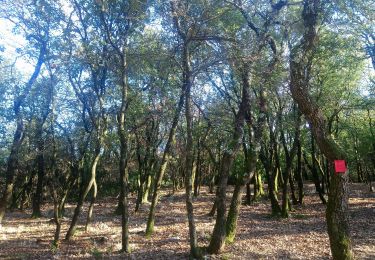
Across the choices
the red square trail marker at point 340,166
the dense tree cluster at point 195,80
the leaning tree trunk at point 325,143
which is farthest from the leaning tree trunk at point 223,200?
the red square trail marker at point 340,166

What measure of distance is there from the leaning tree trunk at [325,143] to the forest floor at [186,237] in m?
2.74

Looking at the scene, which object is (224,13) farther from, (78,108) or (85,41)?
(78,108)

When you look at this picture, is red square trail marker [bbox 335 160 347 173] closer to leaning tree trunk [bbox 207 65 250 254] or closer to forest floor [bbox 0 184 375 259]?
leaning tree trunk [bbox 207 65 250 254]

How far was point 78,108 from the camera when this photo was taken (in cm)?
1991

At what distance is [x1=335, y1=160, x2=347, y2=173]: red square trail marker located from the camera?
7.62m

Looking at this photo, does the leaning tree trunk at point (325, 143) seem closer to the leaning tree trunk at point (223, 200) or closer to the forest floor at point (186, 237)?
the leaning tree trunk at point (223, 200)

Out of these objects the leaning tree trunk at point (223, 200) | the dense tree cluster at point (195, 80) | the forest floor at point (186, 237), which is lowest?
the forest floor at point (186, 237)

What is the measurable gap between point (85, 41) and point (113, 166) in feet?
62.4

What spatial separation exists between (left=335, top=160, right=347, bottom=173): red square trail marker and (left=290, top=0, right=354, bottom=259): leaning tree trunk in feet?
0.36

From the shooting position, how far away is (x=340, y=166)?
763cm

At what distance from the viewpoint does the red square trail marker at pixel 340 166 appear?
762cm

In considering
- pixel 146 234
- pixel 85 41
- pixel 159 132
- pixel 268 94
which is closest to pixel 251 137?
pixel 268 94

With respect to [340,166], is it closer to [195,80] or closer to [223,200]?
[223,200]

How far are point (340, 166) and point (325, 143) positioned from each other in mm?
610
